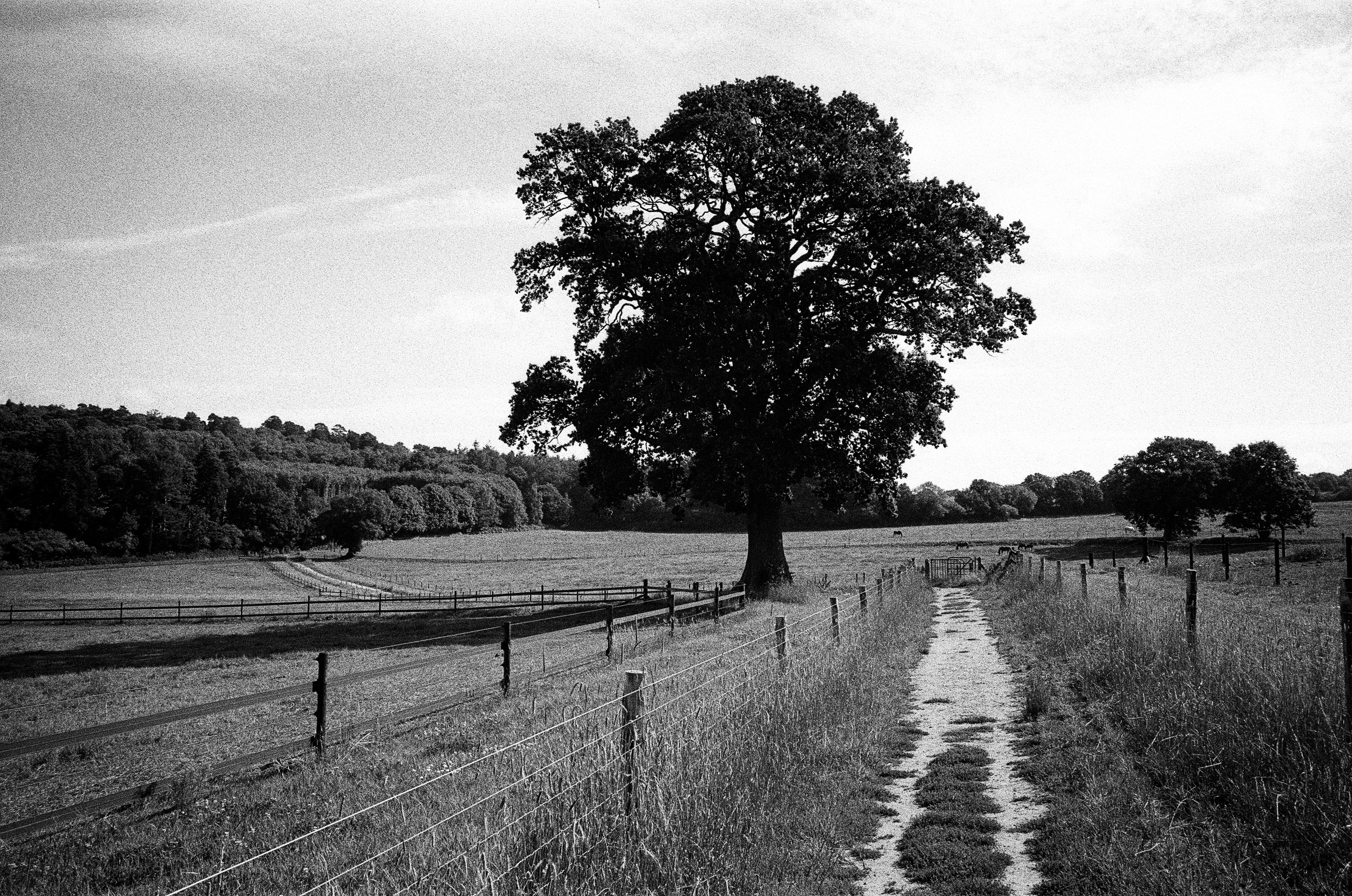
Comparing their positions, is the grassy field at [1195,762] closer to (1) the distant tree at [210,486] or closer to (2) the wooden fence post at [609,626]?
(2) the wooden fence post at [609,626]

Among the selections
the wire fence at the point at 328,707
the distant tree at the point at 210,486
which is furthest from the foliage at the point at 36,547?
the wire fence at the point at 328,707

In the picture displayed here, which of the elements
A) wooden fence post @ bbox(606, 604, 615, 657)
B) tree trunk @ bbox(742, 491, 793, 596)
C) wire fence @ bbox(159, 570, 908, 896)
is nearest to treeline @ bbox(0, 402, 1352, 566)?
tree trunk @ bbox(742, 491, 793, 596)

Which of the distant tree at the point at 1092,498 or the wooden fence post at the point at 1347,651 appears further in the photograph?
the distant tree at the point at 1092,498

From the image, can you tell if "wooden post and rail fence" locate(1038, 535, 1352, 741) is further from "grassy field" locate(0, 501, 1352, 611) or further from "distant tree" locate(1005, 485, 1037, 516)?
"distant tree" locate(1005, 485, 1037, 516)

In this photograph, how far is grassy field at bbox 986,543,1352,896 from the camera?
4934 mm

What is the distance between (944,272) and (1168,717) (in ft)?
67.2

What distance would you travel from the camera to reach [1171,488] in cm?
6988

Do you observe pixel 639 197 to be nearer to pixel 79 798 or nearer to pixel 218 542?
pixel 79 798

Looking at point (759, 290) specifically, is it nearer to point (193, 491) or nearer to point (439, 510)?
point (193, 491)

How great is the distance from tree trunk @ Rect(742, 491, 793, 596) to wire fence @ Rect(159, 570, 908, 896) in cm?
2122

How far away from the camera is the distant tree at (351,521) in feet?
297

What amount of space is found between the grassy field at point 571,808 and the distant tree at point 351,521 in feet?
279

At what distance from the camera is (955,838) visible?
19.0ft

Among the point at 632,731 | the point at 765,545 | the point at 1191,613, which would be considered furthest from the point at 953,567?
the point at 632,731
